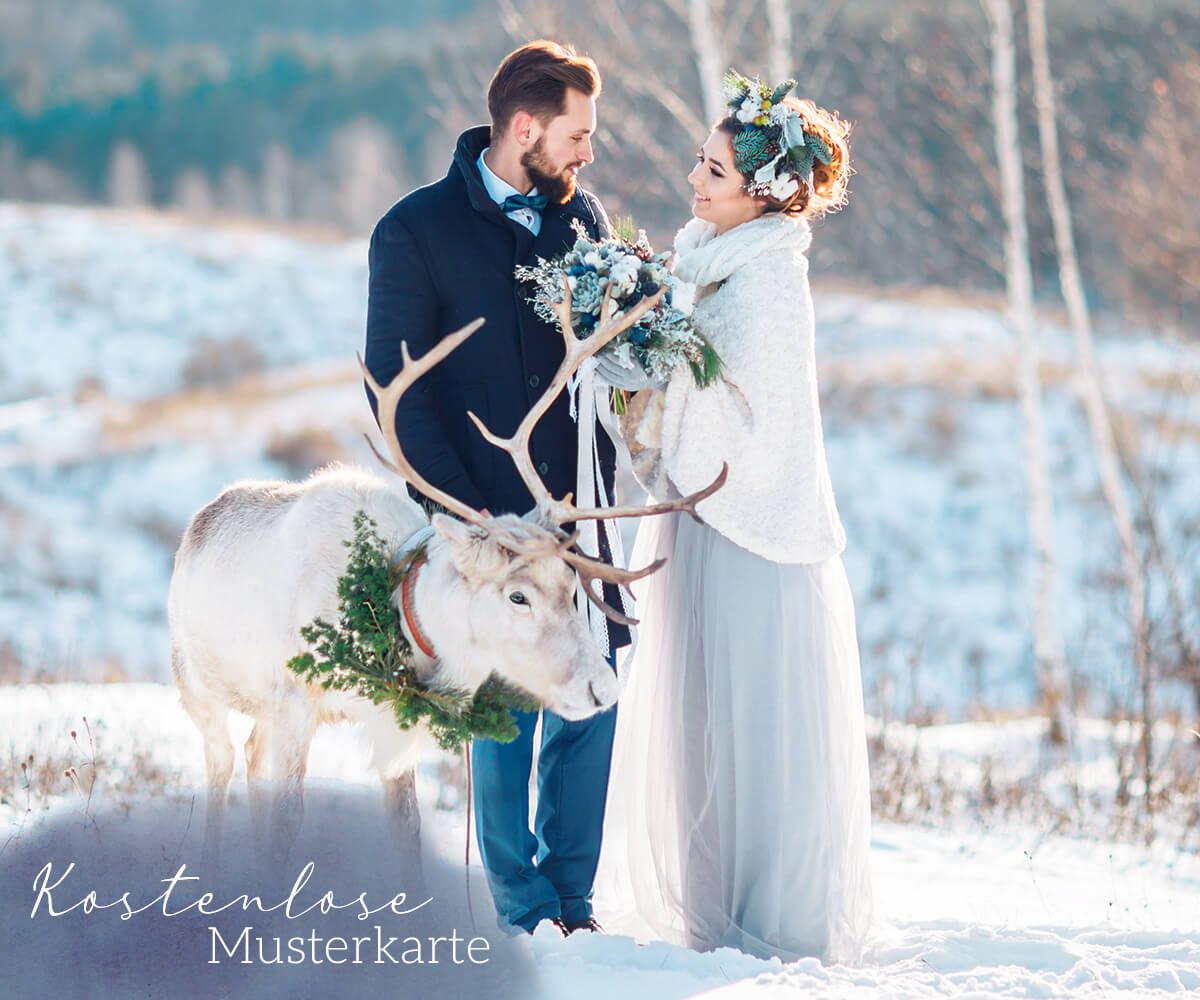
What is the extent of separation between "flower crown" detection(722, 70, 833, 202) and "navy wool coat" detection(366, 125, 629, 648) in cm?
59

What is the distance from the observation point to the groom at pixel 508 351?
404 centimetres

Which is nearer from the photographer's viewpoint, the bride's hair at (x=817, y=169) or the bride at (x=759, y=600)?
the bride at (x=759, y=600)

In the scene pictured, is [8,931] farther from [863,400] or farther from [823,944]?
[863,400]

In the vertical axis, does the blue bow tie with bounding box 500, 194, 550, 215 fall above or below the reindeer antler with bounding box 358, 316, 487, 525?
above

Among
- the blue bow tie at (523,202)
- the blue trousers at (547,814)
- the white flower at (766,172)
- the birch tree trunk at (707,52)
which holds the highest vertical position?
the birch tree trunk at (707,52)

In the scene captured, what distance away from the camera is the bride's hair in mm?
4176

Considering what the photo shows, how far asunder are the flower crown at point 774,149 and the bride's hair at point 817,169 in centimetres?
2

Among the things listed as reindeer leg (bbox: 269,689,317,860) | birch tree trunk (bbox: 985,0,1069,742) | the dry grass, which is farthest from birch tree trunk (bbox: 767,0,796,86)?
reindeer leg (bbox: 269,689,317,860)

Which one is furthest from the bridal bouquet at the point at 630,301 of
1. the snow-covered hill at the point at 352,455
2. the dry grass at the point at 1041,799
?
the snow-covered hill at the point at 352,455

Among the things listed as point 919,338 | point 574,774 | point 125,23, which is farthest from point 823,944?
point 125,23

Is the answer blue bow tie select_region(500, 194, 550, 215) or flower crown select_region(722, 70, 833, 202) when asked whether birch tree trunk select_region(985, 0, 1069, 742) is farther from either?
blue bow tie select_region(500, 194, 550, 215)

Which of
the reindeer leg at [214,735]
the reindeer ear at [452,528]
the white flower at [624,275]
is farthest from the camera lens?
the reindeer leg at [214,735]

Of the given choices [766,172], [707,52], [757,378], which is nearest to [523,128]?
[766,172]

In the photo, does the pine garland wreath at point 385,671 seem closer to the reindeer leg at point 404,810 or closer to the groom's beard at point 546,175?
the reindeer leg at point 404,810
